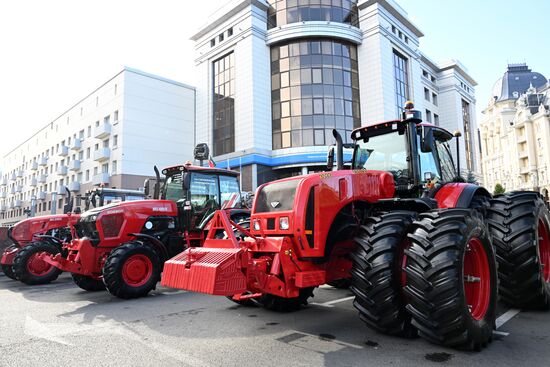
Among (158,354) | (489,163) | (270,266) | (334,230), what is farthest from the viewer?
(489,163)

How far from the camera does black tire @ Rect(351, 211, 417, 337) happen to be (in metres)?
4.00

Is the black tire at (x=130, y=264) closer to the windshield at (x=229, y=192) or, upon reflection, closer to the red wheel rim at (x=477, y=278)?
the windshield at (x=229, y=192)

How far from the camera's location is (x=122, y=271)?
289 inches

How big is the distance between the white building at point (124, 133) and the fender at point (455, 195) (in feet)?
110

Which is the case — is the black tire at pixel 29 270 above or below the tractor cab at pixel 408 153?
below

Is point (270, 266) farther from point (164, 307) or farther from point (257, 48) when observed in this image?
point (257, 48)

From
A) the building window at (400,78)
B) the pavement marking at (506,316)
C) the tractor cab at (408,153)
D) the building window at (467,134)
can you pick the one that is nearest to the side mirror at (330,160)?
the tractor cab at (408,153)

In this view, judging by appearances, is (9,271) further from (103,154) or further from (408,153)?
(103,154)

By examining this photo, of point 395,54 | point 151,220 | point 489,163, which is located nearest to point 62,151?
point 395,54

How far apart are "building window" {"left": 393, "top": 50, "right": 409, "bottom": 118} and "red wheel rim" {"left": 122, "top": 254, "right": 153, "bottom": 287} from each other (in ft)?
111

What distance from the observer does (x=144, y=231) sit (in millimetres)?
8383

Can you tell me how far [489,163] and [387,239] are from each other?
98192 mm

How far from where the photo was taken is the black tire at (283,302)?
5633mm

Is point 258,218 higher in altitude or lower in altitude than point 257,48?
lower
